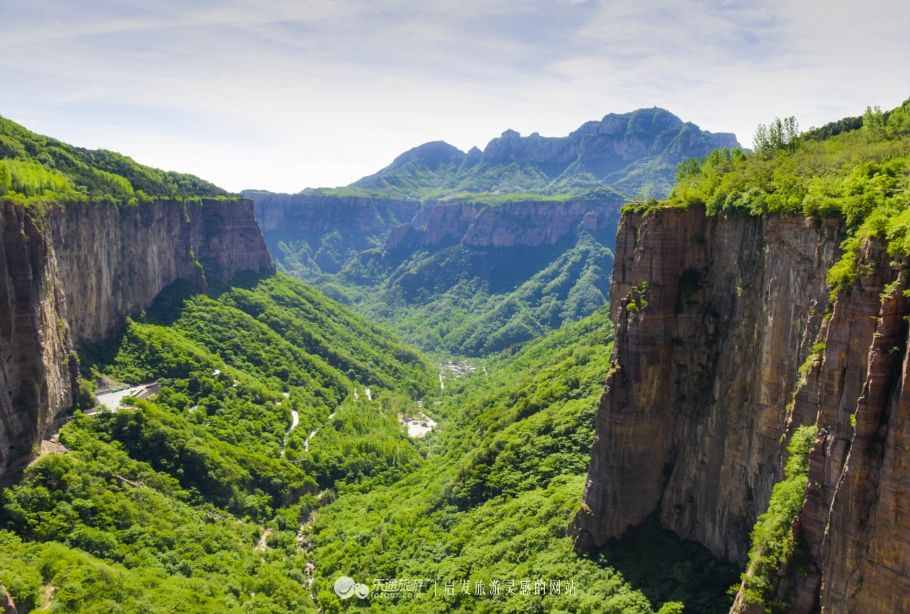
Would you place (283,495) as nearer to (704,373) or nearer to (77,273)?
(77,273)

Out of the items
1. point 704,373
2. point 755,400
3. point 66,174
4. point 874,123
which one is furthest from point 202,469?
point 874,123

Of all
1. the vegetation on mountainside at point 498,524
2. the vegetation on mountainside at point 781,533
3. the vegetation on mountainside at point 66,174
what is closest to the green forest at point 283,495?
the vegetation on mountainside at point 498,524

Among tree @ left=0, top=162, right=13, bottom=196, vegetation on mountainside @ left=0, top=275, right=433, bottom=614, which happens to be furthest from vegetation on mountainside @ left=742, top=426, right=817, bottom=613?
tree @ left=0, top=162, right=13, bottom=196

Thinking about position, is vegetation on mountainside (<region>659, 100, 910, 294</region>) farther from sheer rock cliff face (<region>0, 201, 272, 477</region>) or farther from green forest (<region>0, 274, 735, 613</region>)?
sheer rock cliff face (<region>0, 201, 272, 477</region>)

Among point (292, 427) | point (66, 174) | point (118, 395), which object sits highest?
point (66, 174)

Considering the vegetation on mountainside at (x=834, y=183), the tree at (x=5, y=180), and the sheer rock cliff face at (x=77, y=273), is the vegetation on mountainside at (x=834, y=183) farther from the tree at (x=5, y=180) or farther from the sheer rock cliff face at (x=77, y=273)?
the tree at (x=5, y=180)

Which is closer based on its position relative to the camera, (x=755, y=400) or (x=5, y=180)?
(x=755, y=400)

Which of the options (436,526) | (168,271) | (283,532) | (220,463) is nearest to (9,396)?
(220,463)
